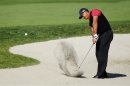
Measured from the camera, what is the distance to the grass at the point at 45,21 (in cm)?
1889

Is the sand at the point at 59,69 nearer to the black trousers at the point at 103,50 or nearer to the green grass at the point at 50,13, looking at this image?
the black trousers at the point at 103,50

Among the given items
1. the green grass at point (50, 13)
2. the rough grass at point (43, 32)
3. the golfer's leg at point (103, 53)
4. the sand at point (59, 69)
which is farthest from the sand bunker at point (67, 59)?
the green grass at point (50, 13)

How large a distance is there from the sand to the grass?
2.73 feet

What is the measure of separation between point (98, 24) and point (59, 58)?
159 cm

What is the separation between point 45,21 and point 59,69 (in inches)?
343

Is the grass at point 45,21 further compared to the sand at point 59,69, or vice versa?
the grass at point 45,21

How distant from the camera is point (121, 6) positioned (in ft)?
84.4

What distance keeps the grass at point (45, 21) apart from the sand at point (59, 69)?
83 cm

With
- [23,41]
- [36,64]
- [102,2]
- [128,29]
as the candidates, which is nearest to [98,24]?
[36,64]

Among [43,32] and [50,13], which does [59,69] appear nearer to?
[43,32]

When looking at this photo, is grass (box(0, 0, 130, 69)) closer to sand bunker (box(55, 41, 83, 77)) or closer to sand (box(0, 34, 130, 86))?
sand (box(0, 34, 130, 86))

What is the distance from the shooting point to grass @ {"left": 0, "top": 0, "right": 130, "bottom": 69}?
62.0 ft

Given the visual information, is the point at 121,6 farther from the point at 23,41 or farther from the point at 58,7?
the point at 23,41

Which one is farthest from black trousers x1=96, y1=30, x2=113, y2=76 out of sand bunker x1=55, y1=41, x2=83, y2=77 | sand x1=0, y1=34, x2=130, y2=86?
sand bunker x1=55, y1=41, x2=83, y2=77
